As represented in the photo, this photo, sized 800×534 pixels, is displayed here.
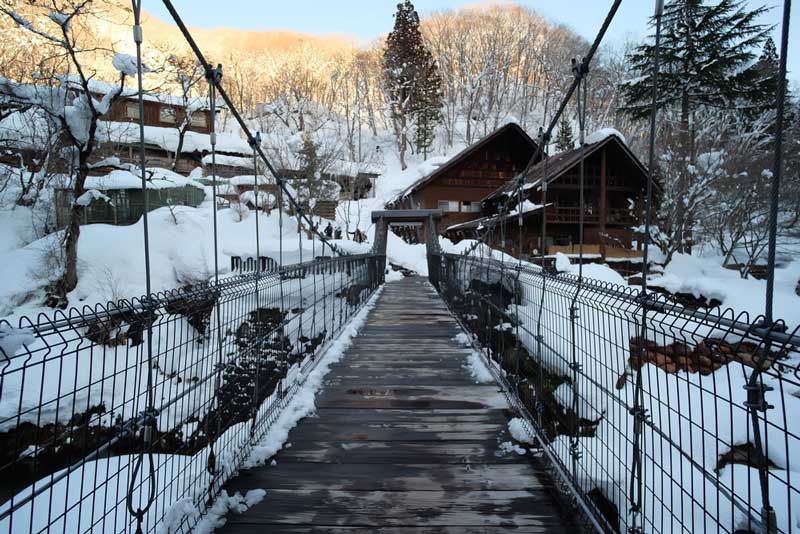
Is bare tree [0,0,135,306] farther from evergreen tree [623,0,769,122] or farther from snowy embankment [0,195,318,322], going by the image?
evergreen tree [623,0,769,122]

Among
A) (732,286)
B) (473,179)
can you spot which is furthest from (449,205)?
(732,286)

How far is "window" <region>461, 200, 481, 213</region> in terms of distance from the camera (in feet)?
73.3

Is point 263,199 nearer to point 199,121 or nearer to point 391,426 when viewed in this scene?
point 199,121

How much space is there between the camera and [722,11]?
16422 mm

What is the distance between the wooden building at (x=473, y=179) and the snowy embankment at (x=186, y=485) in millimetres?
18092

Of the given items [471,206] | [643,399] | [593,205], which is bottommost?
[643,399]

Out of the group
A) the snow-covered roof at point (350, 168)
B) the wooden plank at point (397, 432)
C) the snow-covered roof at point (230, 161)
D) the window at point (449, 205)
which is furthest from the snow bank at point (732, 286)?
the snow-covered roof at point (230, 161)

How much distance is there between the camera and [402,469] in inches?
95.5

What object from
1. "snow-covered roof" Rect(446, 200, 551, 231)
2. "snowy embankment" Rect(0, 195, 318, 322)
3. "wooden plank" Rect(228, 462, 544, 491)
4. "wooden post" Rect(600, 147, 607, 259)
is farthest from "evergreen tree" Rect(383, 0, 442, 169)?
"wooden plank" Rect(228, 462, 544, 491)

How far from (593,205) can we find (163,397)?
18969 millimetres

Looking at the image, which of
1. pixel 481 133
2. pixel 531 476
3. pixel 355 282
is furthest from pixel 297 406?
pixel 481 133

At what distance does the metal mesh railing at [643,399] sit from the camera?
127cm

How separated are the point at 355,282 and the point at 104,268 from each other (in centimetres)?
971

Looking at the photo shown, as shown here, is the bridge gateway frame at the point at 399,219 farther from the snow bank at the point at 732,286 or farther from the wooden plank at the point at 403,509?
the wooden plank at the point at 403,509
